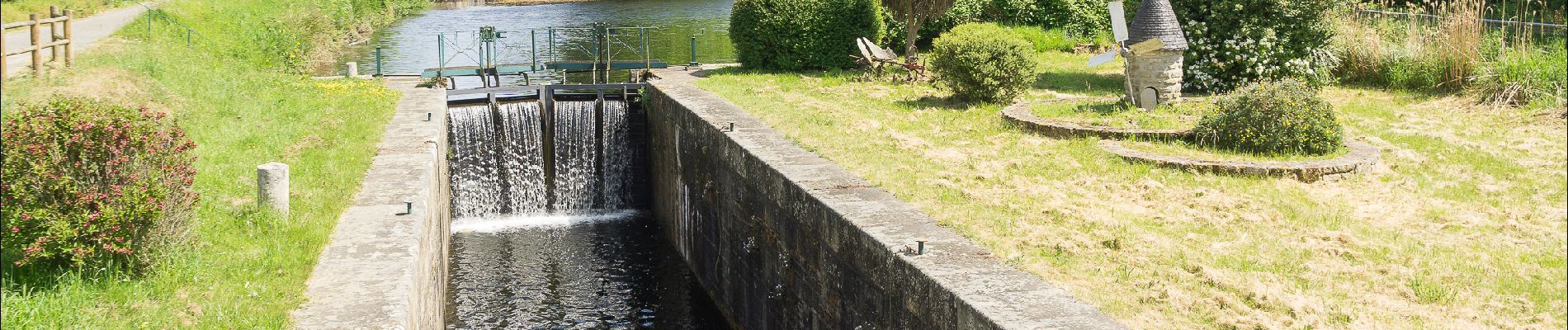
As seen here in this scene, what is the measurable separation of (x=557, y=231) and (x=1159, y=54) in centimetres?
679

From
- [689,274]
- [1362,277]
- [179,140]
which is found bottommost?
[689,274]

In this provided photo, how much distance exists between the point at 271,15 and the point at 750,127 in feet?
54.0

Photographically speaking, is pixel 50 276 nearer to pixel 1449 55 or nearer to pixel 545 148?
pixel 545 148

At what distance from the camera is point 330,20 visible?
2883cm

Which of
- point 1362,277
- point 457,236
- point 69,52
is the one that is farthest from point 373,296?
point 69,52

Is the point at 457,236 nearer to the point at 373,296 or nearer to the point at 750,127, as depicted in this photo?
the point at 750,127

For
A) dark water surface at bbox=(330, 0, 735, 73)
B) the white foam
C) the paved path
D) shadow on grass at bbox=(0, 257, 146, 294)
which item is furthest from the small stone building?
the paved path

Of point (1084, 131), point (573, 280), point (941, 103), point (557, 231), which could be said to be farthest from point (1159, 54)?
point (557, 231)

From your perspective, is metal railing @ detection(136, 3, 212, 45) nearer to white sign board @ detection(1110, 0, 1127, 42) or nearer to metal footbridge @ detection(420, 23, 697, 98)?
metal footbridge @ detection(420, 23, 697, 98)

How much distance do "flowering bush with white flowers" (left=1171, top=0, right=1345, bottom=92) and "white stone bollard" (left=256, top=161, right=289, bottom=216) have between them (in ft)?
33.7

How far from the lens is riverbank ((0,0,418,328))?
607 centimetres

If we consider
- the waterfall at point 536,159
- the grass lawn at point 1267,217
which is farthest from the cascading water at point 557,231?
the grass lawn at point 1267,217

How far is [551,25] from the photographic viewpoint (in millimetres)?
32344

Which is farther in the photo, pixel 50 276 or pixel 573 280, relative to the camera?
pixel 573 280
